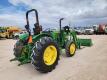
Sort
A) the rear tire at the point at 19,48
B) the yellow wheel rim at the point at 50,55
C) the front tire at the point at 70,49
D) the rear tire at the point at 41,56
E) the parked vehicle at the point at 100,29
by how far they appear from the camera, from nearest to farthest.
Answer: the rear tire at the point at 41,56, the yellow wheel rim at the point at 50,55, the rear tire at the point at 19,48, the front tire at the point at 70,49, the parked vehicle at the point at 100,29

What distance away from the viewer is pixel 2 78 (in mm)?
6523

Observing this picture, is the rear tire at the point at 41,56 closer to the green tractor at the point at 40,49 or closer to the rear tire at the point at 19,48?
the green tractor at the point at 40,49

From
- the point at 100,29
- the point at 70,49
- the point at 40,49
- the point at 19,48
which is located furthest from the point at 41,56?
the point at 100,29

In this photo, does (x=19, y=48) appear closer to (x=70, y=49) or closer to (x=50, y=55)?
(x=50, y=55)

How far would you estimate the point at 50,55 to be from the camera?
279 inches

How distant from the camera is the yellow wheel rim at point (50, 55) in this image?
6797 mm

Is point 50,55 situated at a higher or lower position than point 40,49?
lower

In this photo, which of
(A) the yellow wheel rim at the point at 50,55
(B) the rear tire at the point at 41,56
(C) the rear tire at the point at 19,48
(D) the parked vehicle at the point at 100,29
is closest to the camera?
(B) the rear tire at the point at 41,56

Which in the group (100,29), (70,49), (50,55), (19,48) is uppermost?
(19,48)

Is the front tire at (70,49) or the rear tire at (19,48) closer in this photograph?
the rear tire at (19,48)

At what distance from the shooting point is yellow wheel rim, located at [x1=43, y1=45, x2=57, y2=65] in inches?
268

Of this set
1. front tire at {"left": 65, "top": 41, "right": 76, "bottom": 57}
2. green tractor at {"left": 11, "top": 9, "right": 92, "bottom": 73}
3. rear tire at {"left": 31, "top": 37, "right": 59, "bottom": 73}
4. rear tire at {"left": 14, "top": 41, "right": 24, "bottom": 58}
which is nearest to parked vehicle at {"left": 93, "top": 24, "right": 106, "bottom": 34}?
front tire at {"left": 65, "top": 41, "right": 76, "bottom": 57}

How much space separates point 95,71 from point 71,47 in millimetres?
3147

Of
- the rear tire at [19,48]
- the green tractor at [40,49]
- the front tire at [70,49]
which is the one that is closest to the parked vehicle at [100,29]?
the front tire at [70,49]
